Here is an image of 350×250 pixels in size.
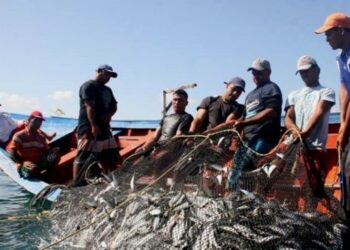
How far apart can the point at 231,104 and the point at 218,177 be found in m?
2.27

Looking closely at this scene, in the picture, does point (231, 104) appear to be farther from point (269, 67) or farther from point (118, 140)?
point (118, 140)

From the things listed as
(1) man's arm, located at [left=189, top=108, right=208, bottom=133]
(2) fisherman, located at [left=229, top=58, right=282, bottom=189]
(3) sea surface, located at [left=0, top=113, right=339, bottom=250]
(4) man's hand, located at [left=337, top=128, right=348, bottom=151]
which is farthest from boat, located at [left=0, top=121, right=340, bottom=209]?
(1) man's arm, located at [left=189, top=108, right=208, bottom=133]

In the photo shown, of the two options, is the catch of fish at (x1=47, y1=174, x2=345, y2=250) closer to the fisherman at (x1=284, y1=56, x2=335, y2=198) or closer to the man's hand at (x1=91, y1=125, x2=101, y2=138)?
the fisherman at (x1=284, y1=56, x2=335, y2=198)

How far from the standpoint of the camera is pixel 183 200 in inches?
189

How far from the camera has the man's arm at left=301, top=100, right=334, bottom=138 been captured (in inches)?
213

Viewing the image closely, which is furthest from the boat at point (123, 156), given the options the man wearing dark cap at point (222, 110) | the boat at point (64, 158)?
the man wearing dark cap at point (222, 110)

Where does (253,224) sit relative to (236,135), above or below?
below

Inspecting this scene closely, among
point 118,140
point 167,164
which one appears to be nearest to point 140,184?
point 167,164

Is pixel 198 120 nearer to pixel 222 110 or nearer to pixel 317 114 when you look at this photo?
pixel 222 110

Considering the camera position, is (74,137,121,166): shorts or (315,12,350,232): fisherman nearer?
(315,12,350,232): fisherman

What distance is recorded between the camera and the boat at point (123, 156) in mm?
6992

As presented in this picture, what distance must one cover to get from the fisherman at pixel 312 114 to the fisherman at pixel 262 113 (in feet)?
0.83

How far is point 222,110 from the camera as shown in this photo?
7.06m

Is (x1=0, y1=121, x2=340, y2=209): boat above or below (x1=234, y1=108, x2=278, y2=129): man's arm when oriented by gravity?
below
